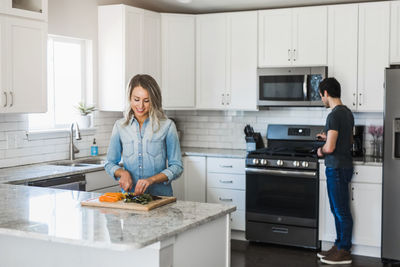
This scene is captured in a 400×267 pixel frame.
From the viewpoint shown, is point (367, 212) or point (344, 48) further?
point (344, 48)

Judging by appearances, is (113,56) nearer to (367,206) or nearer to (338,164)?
(338,164)

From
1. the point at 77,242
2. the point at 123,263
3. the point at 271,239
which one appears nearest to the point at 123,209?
the point at 123,263

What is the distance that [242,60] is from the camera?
18.2 ft

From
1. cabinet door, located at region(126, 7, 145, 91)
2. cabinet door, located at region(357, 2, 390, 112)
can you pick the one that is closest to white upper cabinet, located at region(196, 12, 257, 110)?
cabinet door, located at region(126, 7, 145, 91)

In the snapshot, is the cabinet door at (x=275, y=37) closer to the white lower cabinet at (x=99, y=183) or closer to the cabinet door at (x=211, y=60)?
the cabinet door at (x=211, y=60)

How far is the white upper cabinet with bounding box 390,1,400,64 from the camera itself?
4926 millimetres

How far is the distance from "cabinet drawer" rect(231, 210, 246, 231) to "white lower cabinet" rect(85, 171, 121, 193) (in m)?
1.35

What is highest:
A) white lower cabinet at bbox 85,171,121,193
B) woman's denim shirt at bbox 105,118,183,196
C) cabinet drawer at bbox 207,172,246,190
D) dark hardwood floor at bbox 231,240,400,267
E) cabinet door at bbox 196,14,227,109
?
cabinet door at bbox 196,14,227,109

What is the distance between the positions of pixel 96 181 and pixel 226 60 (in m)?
2.05

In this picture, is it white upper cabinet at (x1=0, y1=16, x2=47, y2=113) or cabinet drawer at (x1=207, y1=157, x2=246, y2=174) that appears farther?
cabinet drawer at (x1=207, y1=157, x2=246, y2=174)

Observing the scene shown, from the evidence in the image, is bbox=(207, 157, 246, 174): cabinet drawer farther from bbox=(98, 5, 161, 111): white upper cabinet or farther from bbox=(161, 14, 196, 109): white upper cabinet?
bbox=(98, 5, 161, 111): white upper cabinet

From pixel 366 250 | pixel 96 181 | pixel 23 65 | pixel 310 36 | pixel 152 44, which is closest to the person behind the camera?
pixel 23 65

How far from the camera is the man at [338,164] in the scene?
177 inches

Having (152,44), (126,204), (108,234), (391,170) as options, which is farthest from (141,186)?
(152,44)
